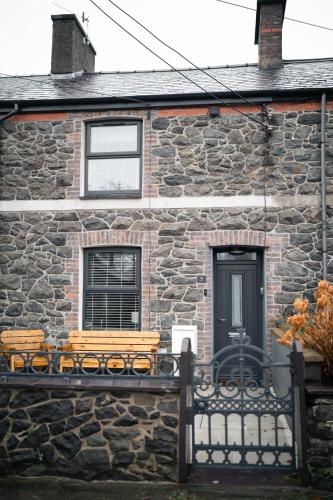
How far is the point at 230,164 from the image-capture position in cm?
902

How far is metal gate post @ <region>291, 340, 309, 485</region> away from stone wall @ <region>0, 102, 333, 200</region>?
4463mm

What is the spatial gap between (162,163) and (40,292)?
353cm

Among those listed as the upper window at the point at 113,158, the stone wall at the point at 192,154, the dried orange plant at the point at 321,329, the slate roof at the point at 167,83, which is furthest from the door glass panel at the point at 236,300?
the slate roof at the point at 167,83

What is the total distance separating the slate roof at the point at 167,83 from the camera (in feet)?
30.3

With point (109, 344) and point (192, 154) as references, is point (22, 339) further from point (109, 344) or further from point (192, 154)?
point (192, 154)

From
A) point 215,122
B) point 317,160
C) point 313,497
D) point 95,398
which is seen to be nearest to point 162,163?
point 215,122

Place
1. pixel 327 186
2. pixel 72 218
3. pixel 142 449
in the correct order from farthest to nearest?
pixel 72 218, pixel 327 186, pixel 142 449

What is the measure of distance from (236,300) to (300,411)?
425cm

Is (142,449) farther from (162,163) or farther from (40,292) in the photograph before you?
(162,163)

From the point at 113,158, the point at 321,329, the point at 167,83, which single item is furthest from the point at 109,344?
the point at 167,83

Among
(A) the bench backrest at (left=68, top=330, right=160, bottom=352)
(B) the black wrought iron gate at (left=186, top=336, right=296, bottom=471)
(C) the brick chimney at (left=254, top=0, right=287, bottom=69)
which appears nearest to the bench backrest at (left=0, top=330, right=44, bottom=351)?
(A) the bench backrest at (left=68, top=330, right=160, bottom=352)

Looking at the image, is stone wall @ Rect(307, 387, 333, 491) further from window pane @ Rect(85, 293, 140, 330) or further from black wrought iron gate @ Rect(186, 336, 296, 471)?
window pane @ Rect(85, 293, 140, 330)

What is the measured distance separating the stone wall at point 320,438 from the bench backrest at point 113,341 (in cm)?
374

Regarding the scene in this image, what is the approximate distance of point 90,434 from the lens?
17.4 feet
